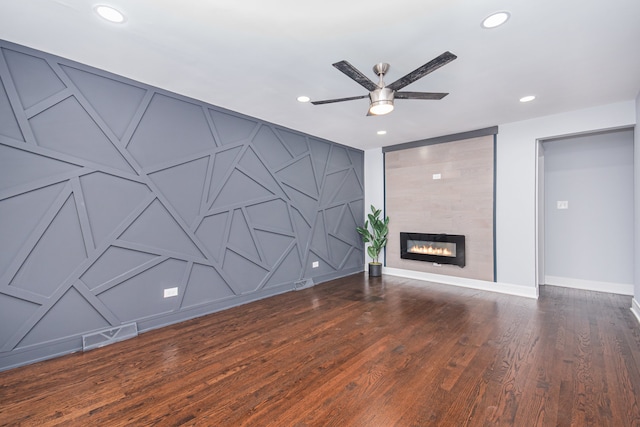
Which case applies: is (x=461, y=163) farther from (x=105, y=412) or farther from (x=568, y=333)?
(x=105, y=412)

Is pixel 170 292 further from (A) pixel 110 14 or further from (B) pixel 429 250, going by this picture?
(B) pixel 429 250

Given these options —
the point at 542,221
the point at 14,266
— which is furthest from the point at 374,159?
the point at 14,266

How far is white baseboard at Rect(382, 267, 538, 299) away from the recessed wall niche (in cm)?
8

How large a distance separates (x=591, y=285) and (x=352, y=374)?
16.1ft

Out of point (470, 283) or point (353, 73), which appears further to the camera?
point (470, 283)

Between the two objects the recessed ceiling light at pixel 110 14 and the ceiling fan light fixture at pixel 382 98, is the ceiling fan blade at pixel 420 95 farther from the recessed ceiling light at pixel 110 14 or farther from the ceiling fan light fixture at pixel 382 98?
the recessed ceiling light at pixel 110 14

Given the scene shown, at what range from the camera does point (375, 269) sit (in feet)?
19.4

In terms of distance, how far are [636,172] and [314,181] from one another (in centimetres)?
445

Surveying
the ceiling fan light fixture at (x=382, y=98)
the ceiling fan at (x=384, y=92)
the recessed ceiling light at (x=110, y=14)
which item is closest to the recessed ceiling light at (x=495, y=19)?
the ceiling fan at (x=384, y=92)

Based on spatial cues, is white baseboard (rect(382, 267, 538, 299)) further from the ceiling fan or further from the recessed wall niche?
the ceiling fan

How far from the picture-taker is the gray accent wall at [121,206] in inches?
97.3

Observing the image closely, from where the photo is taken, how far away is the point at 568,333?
3059 mm

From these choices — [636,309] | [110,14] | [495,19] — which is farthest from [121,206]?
[636,309]

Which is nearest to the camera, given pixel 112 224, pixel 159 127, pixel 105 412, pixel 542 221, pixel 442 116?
pixel 105 412
